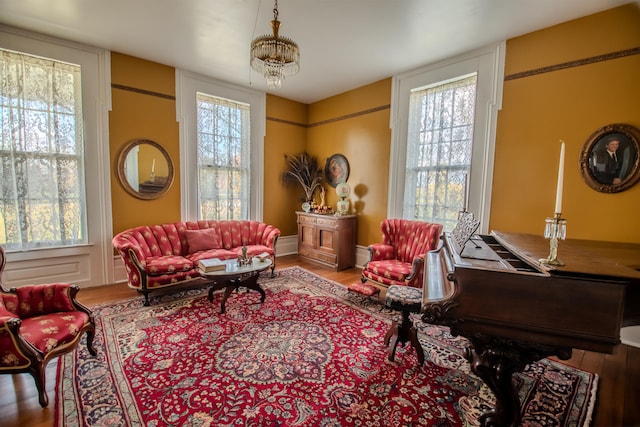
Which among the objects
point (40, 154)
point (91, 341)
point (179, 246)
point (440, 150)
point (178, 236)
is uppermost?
point (440, 150)

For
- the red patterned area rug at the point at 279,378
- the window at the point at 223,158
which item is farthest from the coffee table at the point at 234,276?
the window at the point at 223,158

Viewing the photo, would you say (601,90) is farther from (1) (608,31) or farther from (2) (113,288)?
(2) (113,288)

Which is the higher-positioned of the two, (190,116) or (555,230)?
(190,116)

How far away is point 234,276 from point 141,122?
2.87m

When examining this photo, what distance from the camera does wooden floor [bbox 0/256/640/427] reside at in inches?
67.0

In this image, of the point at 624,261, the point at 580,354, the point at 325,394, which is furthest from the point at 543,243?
the point at 325,394

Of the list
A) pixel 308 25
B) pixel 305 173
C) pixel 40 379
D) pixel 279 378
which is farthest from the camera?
pixel 305 173

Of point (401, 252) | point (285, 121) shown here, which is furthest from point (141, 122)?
point (401, 252)

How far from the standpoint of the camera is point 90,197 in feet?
12.5

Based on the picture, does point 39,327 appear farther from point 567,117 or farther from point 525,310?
point 567,117

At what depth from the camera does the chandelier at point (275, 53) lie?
7.70ft

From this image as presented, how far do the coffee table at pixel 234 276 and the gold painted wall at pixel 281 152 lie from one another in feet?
7.81

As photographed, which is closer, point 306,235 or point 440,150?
point 440,150

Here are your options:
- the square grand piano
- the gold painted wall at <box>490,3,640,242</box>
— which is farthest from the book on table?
the gold painted wall at <box>490,3,640,242</box>
